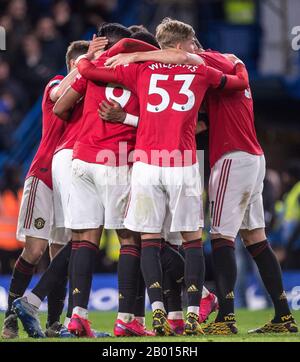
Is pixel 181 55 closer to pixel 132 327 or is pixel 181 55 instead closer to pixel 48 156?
pixel 48 156

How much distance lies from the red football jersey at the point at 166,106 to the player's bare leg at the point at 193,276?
0.55 m

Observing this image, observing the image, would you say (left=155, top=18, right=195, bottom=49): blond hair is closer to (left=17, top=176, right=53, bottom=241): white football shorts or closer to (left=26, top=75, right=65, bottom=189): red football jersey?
(left=26, top=75, right=65, bottom=189): red football jersey

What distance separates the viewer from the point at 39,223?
29.2 ft

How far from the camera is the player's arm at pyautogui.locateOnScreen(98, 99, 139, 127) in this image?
8.36 meters

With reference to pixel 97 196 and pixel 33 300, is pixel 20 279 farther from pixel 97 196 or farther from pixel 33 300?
pixel 97 196

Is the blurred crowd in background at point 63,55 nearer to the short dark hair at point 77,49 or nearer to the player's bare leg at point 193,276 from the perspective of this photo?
the short dark hair at point 77,49

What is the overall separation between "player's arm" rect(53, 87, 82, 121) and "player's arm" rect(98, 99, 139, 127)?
261 millimetres

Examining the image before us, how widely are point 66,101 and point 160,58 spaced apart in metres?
0.78

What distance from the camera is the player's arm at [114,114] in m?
8.36

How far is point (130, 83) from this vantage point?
8359 millimetres

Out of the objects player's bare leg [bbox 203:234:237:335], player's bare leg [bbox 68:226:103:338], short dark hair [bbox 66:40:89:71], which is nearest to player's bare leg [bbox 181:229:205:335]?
player's bare leg [bbox 203:234:237:335]

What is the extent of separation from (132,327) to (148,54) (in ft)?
6.39
